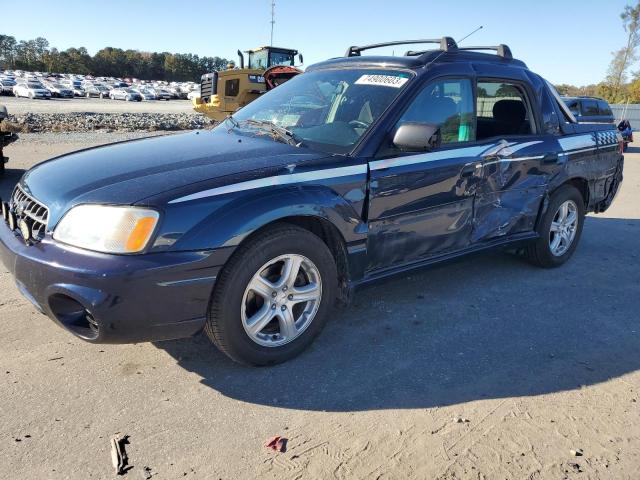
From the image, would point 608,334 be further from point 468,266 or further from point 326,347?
point 326,347

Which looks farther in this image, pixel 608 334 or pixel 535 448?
pixel 608 334

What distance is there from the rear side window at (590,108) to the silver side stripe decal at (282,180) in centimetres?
1519

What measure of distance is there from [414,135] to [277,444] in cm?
196

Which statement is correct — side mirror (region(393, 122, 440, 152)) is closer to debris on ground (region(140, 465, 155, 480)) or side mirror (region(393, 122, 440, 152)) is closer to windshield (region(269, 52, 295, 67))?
debris on ground (region(140, 465, 155, 480))

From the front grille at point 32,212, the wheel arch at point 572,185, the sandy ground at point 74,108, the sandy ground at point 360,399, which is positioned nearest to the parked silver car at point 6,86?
the sandy ground at point 74,108

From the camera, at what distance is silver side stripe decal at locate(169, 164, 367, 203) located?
2.72 m

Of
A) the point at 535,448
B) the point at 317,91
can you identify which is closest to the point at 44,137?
the point at 317,91

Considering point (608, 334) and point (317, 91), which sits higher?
point (317, 91)

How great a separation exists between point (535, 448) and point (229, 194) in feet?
6.44

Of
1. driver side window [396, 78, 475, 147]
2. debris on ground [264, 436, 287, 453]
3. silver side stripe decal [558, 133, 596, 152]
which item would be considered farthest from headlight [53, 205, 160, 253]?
silver side stripe decal [558, 133, 596, 152]

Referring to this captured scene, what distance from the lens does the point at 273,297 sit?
10.1 ft

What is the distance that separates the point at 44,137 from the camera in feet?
49.1

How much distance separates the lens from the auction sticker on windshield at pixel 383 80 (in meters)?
3.69

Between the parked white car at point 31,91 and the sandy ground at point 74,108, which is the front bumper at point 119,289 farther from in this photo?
the parked white car at point 31,91
